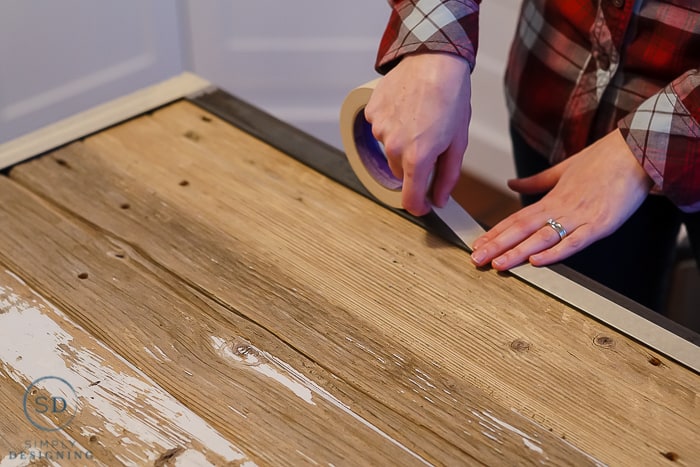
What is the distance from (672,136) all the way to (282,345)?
44 cm

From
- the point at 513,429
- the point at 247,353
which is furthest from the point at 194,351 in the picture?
the point at 513,429

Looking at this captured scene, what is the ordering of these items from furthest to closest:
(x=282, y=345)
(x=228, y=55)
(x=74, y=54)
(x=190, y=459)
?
1. (x=228, y=55)
2. (x=74, y=54)
3. (x=282, y=345)
4. (x=190, y=459)

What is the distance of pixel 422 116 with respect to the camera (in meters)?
0.82

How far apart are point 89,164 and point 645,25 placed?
672mm

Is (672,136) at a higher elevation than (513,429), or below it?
higher

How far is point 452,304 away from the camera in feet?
2.64

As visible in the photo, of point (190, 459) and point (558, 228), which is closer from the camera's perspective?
point (190, 459)

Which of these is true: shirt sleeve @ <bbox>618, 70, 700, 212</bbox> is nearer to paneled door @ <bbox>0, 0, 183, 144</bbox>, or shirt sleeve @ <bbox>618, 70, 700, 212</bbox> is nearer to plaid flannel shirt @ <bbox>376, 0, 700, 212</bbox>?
plaid flannel shirt @ <bbox>376, 0, 700, 212</bbox>

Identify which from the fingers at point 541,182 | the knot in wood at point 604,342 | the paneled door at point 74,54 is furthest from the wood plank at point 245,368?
the paneled door at point 74,54

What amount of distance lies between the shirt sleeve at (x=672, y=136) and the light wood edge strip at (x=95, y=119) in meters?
0.62

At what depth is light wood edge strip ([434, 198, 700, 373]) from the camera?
752 millimetres

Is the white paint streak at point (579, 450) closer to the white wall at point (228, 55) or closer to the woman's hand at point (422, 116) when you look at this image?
the woman's hand at point (422, 116)

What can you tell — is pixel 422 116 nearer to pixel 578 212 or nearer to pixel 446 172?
pixel 446 172

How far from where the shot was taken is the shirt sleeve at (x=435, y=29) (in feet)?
2.78
